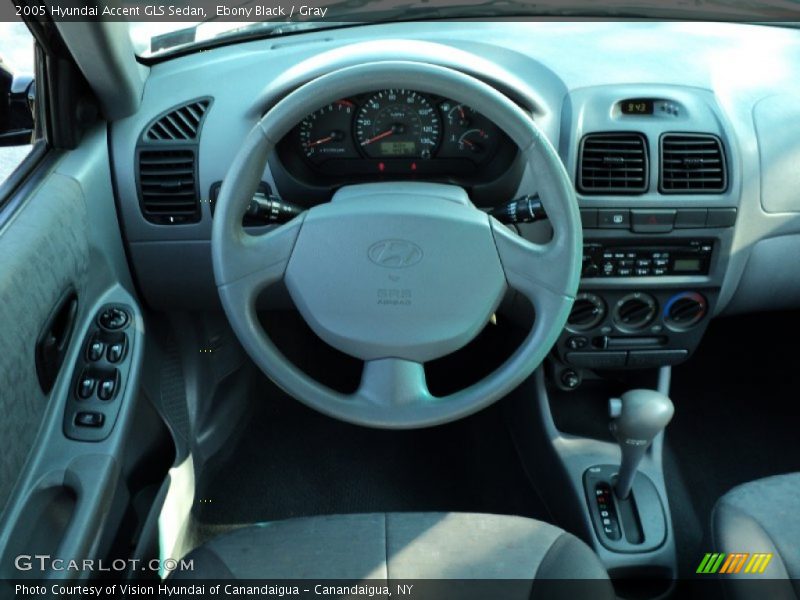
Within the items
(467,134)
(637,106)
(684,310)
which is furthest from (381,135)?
(684,310)

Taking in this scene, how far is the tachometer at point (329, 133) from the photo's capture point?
169cm

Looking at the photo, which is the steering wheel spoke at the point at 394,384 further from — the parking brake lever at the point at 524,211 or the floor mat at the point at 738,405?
the floor mat at the point at 738,405

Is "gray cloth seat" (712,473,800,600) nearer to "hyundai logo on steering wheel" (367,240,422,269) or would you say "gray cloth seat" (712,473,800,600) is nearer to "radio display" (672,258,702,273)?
"radio display" (672,258,702,273)

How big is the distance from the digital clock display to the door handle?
3.83 ft

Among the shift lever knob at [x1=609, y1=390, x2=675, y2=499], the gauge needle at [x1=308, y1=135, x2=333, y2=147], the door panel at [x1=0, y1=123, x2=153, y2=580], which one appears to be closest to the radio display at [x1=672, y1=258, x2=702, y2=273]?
the shift lever knob at [x1=609, y1=390, x2=675, y2=499]

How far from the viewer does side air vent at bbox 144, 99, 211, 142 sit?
1794mm

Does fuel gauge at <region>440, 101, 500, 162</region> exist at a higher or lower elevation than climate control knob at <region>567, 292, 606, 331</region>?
higher

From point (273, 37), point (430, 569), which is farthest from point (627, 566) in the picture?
point (273, 37)

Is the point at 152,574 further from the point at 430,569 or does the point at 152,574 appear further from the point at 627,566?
the point at 627,566

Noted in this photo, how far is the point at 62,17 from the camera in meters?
1.55

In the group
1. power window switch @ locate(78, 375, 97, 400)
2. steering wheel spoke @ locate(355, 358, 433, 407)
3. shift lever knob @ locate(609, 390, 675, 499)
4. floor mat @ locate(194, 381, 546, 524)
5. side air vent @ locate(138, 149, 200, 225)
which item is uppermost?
side air vent @ locate(138, 149, 200, 225)

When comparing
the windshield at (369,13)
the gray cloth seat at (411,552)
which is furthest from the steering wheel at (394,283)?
the windshield at (369,13)

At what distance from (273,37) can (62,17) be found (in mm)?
552

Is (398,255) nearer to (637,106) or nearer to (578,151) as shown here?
(578,151)
